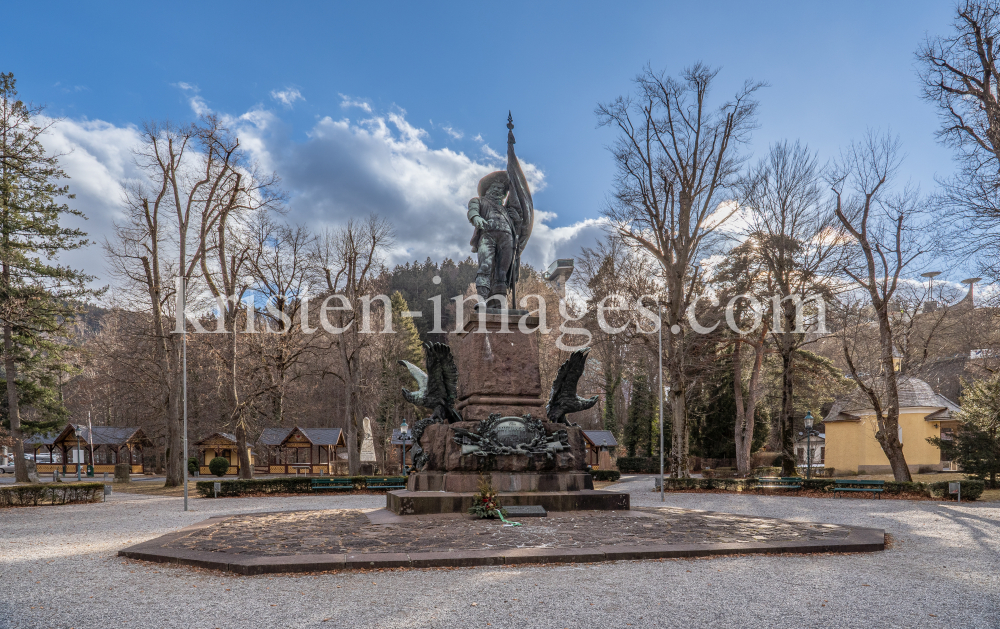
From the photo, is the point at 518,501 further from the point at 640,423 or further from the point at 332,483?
the point at 640,423

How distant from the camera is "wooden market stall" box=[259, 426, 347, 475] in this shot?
4216cm

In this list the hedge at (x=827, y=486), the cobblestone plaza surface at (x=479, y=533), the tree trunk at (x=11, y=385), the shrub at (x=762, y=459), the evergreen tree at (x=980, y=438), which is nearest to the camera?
the cobblestone plaza surface at (x=479, y=533)

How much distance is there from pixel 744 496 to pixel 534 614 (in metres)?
15.2

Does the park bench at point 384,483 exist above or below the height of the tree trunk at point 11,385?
below

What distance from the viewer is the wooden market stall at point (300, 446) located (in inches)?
1660

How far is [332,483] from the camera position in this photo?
20.5 m

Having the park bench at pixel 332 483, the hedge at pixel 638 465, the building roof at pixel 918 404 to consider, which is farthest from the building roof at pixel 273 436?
the building roof at pixel 918 404

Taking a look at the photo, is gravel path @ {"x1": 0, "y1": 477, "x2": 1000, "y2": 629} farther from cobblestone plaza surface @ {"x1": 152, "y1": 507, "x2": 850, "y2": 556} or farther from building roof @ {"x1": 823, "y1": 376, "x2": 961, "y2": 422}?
building roof @ {"x1": 823, "y1": 376, "x2": 961, "y2": 422}

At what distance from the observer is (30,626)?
4668mm

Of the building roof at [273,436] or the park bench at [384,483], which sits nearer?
the park bench at [384,483]

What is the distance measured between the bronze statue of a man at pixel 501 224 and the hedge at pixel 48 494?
45.5ft

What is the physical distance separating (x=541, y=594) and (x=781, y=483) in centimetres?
1664

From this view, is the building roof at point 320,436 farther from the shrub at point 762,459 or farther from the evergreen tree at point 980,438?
the evergreen tree at point 980,438

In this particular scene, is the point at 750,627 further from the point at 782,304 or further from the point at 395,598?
the point at 782,304
